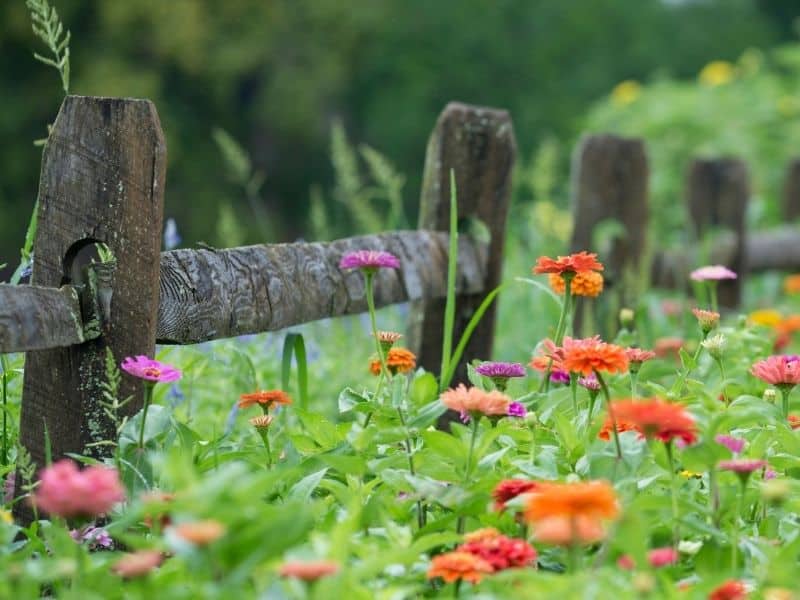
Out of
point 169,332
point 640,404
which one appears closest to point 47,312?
point 169,332

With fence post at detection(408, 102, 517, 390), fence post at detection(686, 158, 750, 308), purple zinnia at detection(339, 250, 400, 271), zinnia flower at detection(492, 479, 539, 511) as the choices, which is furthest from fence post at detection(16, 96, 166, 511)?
fence post at detection(686, 158, 750, 308)

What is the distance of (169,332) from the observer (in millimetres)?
2150

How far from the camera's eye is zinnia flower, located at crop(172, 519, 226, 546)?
1073 mm

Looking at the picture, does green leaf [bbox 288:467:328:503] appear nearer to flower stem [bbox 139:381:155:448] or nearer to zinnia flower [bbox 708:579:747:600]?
flower stem [bbox 139:381:155:448]

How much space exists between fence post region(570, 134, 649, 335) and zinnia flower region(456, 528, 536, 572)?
3.33 m

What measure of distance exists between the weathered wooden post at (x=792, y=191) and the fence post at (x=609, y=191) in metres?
3.83

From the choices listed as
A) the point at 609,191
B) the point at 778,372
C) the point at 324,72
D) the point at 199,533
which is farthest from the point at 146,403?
the point at 324,72

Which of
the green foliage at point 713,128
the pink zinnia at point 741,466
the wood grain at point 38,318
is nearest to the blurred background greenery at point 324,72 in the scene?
the green foliage at point 713,128

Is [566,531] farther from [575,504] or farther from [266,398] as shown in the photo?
[266,398]

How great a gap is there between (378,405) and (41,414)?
0.53m

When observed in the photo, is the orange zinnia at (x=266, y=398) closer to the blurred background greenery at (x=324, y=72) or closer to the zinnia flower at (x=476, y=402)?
the zinnia flower at (x=476, y=402)

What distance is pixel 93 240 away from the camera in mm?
2008

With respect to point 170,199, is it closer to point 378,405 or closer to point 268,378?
point 268,378

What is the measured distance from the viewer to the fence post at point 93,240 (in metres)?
1.98
